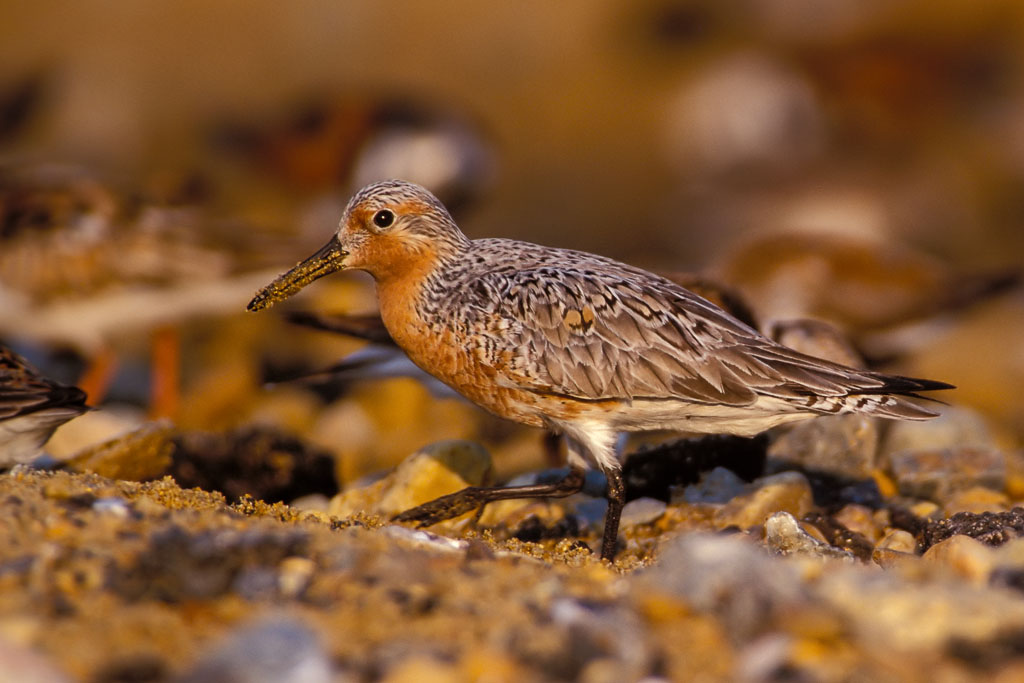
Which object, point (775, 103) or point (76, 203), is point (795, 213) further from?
point (76, 203)

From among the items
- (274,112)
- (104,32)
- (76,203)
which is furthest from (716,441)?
(104,32)

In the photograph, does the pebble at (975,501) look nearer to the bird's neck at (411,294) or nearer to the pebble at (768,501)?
the pebble at (768,501)

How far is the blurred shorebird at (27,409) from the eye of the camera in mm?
5406

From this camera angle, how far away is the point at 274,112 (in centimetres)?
1781

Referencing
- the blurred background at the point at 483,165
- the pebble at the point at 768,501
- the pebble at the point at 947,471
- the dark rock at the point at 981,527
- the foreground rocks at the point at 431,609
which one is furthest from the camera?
the blurred background at the point at 483,165

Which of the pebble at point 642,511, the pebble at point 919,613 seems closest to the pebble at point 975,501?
the pebble at point 642,511

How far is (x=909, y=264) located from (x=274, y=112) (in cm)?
1056

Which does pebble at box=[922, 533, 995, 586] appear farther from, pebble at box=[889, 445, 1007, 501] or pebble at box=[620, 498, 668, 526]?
pebble at box=[889, 445, 1007, 501]

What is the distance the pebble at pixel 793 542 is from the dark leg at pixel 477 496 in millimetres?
804

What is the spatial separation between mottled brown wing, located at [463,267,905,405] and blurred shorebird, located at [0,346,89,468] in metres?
2.00

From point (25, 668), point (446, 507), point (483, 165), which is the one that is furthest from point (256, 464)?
point (483, 165)

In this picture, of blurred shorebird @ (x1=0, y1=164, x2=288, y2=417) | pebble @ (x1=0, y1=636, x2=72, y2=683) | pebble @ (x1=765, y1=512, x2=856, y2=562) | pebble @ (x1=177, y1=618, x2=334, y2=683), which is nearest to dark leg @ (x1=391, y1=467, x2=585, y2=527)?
pebble @ (x1=765, y1=512, x2=856, y2=562)

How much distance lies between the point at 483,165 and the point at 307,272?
9.79 meters

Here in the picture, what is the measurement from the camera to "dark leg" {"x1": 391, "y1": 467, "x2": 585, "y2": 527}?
19.1ft
